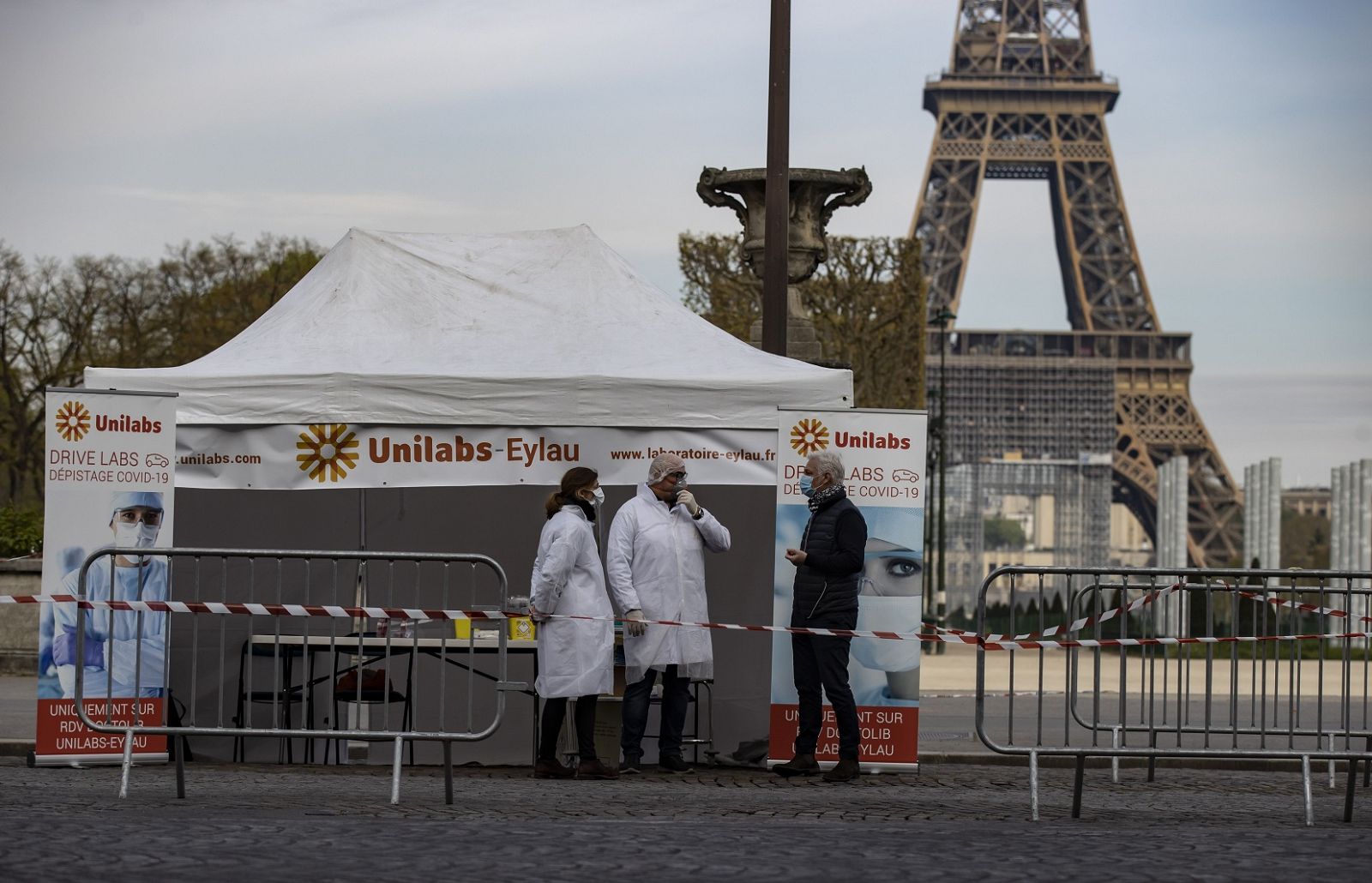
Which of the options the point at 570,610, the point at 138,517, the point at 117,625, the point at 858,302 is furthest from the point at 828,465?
the point at 858,302

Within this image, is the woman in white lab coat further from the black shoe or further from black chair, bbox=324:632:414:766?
black chair, bbox=324:632:414:766

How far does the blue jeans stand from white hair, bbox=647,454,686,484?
940 mm

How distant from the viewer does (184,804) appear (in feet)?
27.2

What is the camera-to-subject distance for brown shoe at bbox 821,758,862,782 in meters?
10.0

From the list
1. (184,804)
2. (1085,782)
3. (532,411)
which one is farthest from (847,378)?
(184,804)

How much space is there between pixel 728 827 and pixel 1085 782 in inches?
123

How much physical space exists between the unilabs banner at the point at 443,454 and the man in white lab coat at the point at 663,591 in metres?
0.42

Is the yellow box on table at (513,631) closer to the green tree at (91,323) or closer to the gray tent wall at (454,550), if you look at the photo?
the gray tent wall at (454,550)

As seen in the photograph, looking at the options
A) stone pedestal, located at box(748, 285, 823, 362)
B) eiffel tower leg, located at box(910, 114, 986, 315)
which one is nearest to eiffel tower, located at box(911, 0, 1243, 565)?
eiffel tower leg, located at box(910, 114, 986, 315)

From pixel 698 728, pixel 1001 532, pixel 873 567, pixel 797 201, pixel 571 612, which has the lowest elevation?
pixel 698 728

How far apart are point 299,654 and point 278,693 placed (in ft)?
0.73

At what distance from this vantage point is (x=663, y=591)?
10062 mm

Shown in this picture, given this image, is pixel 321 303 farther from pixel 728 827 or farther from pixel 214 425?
pixel 728 827

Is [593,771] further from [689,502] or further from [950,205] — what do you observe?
[950,205]
